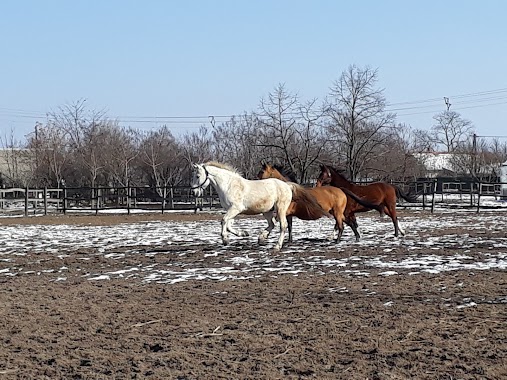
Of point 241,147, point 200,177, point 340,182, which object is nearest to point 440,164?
point 241,147

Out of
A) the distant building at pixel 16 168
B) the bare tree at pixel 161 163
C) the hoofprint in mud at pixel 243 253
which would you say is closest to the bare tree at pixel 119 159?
the bare tree at pixel 161 163

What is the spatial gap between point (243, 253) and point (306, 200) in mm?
1998

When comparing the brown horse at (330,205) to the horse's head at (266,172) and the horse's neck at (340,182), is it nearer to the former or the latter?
the horse's neck at (340,182)

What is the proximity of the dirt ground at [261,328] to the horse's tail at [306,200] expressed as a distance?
4.03 metres

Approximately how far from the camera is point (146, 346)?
222 inches

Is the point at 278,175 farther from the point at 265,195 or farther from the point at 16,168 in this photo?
the point at 16,168

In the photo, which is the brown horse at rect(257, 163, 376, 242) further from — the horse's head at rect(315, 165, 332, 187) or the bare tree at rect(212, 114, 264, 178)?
the bare tree at rect(212, 114, 264, 178)

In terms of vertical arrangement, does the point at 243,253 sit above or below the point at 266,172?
below

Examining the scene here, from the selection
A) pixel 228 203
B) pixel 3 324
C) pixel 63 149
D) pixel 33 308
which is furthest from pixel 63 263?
pixel 63 149

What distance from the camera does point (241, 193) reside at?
1241 centimetres

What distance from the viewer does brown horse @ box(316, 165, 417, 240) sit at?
48.0 feet

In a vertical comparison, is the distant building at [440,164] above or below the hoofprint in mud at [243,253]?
above

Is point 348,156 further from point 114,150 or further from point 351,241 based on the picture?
point 351,241

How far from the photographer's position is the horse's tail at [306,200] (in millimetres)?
13305
